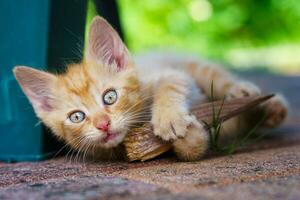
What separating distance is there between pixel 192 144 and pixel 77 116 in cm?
51

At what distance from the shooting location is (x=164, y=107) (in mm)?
2139

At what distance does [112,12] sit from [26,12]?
0.99 meters

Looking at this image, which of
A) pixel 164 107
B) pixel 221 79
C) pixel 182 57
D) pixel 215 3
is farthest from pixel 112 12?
pixel 215 3

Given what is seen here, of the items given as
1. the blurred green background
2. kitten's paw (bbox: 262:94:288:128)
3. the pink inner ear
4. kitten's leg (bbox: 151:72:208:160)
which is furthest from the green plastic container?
the blurred green background

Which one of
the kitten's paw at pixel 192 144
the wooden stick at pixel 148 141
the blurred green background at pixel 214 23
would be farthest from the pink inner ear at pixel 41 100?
the blurred green background at pixel 214 23

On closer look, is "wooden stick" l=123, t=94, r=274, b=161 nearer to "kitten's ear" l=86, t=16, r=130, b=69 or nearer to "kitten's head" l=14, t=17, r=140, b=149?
"kitten's head" l=14, t=17, r=140, b=149

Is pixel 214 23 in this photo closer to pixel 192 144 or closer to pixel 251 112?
pixel 251 112

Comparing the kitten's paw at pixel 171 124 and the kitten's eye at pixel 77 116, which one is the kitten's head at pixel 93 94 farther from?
the kitten's paw at pixel 171 124

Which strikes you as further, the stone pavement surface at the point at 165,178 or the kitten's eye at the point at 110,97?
the kitten's eye at the point at 110,97

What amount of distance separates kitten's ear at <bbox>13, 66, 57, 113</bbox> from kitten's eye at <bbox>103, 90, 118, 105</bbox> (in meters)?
0.28

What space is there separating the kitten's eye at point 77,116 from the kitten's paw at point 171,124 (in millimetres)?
309

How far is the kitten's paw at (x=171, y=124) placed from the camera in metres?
2.03

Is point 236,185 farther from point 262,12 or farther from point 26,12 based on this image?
point 262,12

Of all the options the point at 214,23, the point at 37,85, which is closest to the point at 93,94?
the point at 37,85
